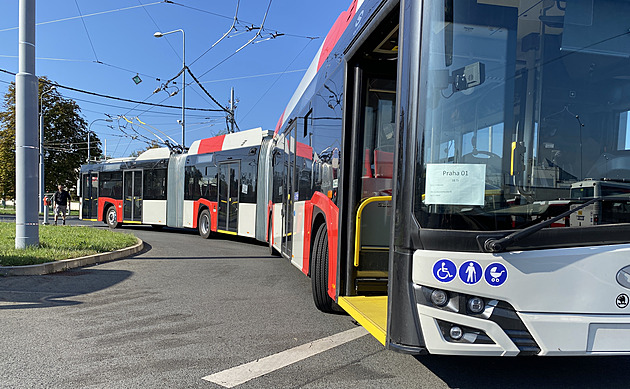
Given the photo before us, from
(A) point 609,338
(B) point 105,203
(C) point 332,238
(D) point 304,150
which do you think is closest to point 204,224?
(B) point 105,203

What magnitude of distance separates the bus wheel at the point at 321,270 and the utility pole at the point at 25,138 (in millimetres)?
6561

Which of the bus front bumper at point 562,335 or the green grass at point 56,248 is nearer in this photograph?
the bus front bumper at point 562,335

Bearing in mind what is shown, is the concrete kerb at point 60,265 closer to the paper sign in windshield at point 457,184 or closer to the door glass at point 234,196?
the door glass at point 234,196

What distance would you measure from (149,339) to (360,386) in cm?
218

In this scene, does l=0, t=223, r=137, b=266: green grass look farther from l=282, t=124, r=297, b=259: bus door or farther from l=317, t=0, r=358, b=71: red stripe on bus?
l=317, t=0, r=358, b=71: red stripe on bus

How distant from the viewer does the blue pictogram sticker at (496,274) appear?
109 inches

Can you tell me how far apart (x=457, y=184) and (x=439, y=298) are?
26.6 inches

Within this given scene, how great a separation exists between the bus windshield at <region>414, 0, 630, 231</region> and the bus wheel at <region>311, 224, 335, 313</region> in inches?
97.3

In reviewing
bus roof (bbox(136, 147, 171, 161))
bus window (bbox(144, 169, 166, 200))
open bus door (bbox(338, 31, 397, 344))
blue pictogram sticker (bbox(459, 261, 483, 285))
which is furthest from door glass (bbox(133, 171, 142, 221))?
blue pictogram sticker (bbox(459, 261, 483, 285))

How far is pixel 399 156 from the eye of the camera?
3129mm

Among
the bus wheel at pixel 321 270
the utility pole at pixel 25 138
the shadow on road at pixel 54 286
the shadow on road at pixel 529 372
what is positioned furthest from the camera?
the utility pole at pixel 25 138

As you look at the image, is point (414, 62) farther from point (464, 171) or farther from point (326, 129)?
point (326, 129)

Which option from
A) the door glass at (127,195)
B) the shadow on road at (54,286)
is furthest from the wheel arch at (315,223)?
the door glass at (127,195)

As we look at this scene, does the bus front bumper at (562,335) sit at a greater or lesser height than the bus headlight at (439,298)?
lesser
